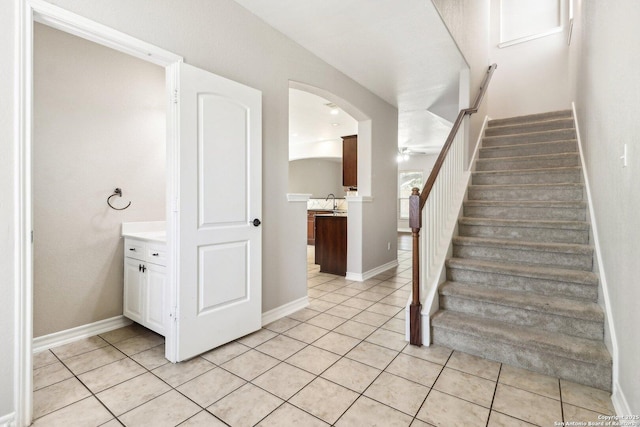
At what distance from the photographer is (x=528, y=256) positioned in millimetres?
2697

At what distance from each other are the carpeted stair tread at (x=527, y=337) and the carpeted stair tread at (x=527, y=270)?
0.42m

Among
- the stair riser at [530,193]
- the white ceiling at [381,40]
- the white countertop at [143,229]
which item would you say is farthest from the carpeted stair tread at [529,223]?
the white countertop at [143,229]

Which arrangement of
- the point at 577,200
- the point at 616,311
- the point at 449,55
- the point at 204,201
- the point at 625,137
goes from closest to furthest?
the point at 625,137
the point at 616,311
the point at 204,201
the point at 577,200
the point at 449,55

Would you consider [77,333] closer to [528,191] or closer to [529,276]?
[529,276]

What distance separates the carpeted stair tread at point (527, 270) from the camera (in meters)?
2.29

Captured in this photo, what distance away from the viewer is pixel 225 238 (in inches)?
95.1

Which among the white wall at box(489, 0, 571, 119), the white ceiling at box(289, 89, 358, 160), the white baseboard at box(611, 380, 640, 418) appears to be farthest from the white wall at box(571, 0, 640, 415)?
the white wall at box(489, 0, 571, 119)

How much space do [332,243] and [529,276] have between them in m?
2.79

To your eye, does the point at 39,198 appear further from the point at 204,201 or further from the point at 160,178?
the point at 204,201

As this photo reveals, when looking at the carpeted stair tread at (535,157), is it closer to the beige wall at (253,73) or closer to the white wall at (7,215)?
the beige wall at (253,73)

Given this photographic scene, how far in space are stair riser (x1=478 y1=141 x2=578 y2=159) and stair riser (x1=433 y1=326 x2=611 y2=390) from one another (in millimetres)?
2814

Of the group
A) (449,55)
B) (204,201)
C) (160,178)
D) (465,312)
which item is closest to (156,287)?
(204,201)

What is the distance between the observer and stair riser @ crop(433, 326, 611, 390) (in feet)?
6.12

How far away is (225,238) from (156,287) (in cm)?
69
